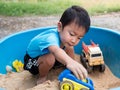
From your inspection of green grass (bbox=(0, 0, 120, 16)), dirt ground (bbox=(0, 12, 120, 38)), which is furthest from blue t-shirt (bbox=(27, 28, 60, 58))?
green grass (bbox=(0, 0, 120, 16))

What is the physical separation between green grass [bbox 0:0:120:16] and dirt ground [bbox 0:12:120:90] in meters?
0.08

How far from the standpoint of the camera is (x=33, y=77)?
1.45 m

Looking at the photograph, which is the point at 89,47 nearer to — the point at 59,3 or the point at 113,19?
the point at 113,19

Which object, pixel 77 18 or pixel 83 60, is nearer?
pixel 77 18

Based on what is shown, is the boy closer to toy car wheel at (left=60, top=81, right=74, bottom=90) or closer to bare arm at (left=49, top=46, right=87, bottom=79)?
bare arm at (left=49, top=46, right=87, bottom=79)

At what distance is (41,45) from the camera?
50.9 inches

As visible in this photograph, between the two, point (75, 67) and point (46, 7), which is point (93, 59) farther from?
point (46, 7)

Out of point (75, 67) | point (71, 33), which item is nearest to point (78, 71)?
point (75, 67)

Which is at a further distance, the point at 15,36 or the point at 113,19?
the point at 113,19

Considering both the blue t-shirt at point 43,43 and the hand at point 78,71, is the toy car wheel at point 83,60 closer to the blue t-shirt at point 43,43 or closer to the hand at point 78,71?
the blue t-shirt at point 43,43

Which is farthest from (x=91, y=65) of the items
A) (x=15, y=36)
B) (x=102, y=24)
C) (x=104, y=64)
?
(x=102, y=24)

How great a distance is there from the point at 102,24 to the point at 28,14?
663 mm

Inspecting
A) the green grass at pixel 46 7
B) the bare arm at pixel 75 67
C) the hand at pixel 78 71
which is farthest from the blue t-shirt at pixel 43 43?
the green grass at pixel 46 7

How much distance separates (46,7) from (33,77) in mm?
1396
